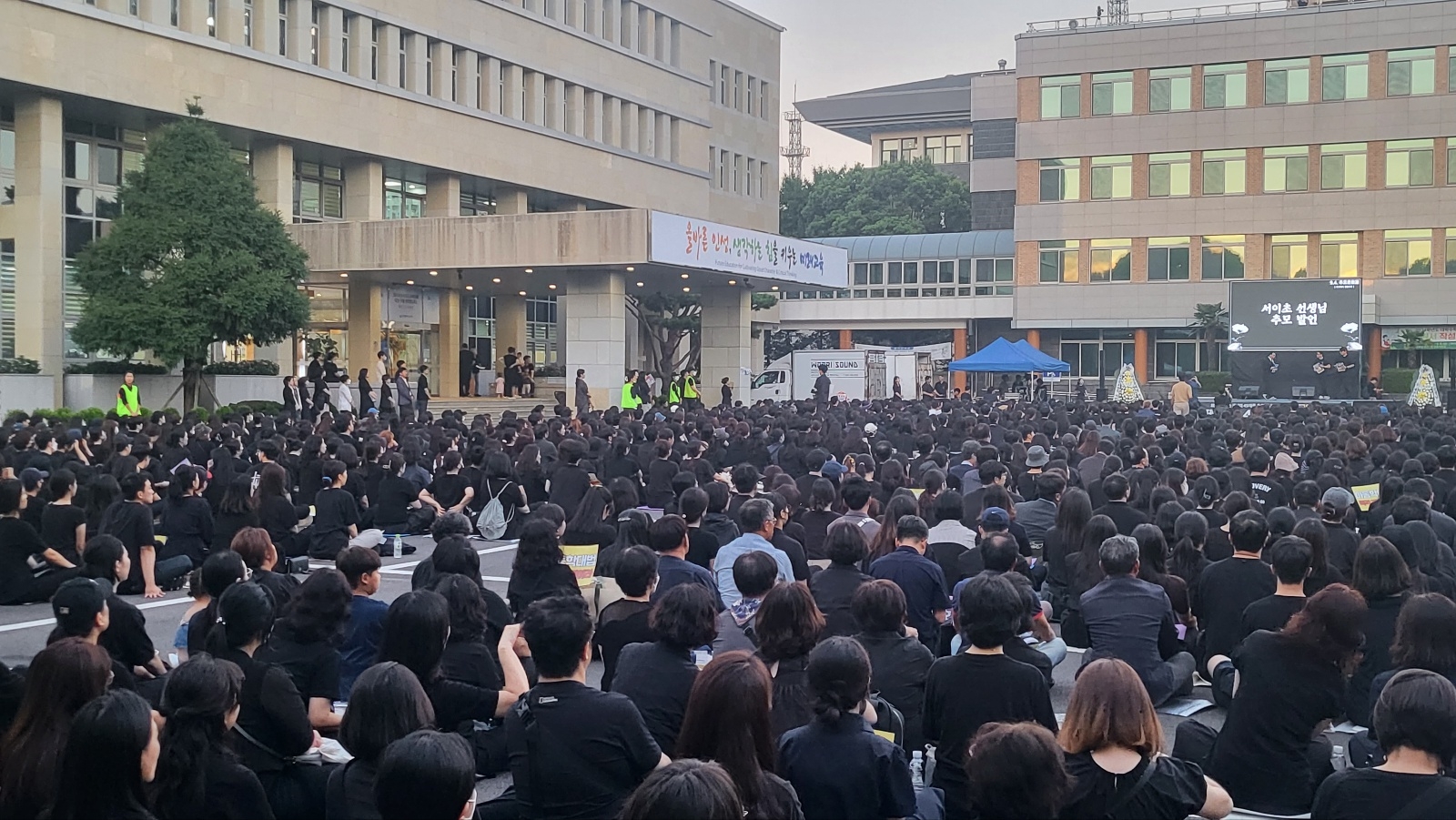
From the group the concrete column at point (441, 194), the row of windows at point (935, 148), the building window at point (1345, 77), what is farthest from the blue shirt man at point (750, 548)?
the row of windows at point (935, 148)

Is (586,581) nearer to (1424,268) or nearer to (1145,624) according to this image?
(1145,624)

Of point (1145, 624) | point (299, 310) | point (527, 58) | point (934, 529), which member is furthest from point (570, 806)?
point (527, 58)

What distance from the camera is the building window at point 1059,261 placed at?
5778 cm

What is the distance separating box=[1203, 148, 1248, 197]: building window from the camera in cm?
5484

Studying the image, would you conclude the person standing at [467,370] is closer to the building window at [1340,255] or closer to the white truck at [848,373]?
the white truck at [848,373]

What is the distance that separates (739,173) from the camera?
6228 centimetres

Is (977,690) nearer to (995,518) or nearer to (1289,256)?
(995,518)

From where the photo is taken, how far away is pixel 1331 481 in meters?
11.8

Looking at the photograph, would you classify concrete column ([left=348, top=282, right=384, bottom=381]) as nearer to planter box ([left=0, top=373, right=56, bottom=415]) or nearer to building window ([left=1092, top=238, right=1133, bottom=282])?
planter box ([left=0, top=373, right=56, bottom=415])

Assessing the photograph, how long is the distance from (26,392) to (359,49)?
16.4 m

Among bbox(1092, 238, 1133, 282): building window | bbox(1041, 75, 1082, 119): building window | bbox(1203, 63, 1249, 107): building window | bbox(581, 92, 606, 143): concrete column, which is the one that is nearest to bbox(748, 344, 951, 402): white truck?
bbox(581, 92, 606, 143): concrete column

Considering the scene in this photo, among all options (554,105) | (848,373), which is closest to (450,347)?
(554,105)

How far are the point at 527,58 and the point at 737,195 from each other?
16098 mm

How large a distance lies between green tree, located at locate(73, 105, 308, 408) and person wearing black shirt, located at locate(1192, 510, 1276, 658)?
26.6m
